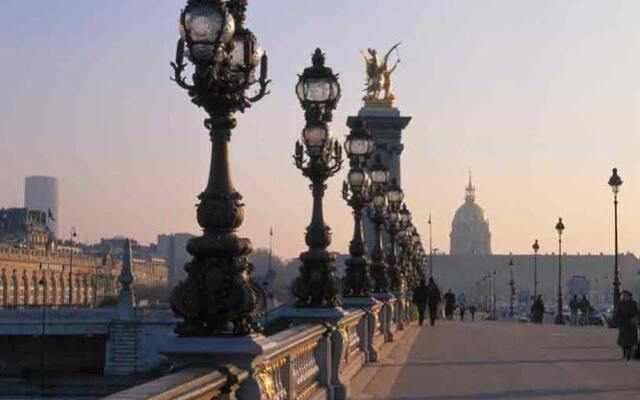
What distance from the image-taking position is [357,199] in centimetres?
2673

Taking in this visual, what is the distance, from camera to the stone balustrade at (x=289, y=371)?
29.1ft

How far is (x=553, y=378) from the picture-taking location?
2438cm

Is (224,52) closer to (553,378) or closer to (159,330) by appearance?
(553,378)

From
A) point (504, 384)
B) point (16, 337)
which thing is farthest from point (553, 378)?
point (16, 337)

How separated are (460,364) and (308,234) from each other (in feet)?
32.0

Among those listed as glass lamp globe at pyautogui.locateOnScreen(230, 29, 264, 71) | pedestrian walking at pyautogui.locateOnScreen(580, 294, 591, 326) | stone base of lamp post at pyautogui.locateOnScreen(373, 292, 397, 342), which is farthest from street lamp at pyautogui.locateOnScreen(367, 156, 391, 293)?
pedestrian walking at pyautogui.locateOnScreen(580, 294, 591, 326)

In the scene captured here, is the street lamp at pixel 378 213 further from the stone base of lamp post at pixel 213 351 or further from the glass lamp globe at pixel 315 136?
the stone base of lamp post at pixel 213 351

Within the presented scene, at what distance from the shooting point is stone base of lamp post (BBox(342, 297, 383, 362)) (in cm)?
2655

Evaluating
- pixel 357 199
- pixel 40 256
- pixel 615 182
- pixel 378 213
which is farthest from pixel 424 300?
pixel 40 256

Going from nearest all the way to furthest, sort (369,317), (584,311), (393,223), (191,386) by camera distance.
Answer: (191,386)
(369,317)
(393,223)
(584,311)

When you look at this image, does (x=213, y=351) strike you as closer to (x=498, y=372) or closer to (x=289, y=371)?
(x=289, y=371)

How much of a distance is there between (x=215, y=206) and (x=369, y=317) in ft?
53.1

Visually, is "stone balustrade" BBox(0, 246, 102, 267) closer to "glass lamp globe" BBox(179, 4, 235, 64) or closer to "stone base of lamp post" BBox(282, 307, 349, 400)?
"stone base of lamp post" BBox(282, 307, 349, 400)

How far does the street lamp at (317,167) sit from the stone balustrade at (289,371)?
573 mm
